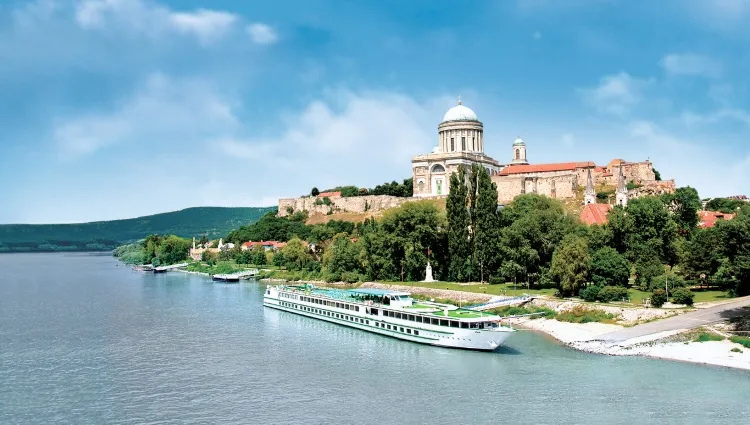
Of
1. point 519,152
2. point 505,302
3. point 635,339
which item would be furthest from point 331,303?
point 519,152

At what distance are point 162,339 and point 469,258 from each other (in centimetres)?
2366

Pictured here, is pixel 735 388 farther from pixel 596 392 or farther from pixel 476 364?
pixel 476 364

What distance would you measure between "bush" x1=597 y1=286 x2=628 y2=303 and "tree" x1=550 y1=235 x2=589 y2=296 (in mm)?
2599

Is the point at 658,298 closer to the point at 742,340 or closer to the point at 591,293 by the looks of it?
the point at 591,293

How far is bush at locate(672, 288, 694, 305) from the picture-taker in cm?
3525

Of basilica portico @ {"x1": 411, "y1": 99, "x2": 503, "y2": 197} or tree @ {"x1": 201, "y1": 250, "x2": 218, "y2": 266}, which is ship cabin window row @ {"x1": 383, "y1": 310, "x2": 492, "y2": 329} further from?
tree @ {"x1": 201, "y1": 250, "x2": 218, "y2": 266}

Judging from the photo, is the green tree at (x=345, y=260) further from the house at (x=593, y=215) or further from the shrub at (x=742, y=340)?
the shrub at (x=742, y=340)

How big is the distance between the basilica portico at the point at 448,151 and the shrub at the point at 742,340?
215 ft

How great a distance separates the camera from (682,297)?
35.3 metres

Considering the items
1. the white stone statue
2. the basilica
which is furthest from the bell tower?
the white stone statue

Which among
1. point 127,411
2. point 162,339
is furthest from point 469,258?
point 127,411

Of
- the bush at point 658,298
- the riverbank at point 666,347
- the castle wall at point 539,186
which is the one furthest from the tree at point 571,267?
the castle wall at point 539,186

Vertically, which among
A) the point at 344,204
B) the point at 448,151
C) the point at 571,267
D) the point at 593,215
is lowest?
the point at 571,267

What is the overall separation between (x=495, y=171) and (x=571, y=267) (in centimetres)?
6145
